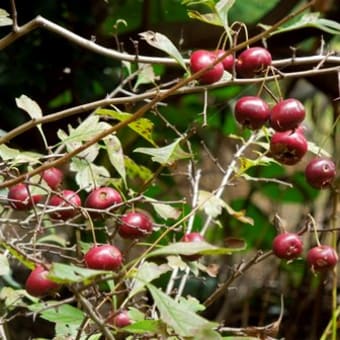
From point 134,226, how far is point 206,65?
6.5 inches

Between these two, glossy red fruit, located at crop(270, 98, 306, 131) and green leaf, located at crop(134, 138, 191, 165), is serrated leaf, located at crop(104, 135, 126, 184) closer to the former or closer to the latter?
green leaf, located at crop(134, 138, 191, 165)

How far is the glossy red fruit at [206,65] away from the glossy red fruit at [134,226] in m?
0.15

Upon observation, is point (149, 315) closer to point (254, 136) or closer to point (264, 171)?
point (254, 136)

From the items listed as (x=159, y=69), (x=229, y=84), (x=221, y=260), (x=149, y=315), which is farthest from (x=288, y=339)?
(x=229, y=84)

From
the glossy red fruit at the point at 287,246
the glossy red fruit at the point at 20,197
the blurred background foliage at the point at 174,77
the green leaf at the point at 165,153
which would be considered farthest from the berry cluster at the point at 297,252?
the blurred background foliage at the point at 174,77

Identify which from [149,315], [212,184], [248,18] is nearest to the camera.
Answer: [149,315]

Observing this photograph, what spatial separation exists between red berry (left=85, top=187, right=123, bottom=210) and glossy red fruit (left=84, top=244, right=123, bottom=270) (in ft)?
0.36

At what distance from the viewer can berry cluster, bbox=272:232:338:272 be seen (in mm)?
768

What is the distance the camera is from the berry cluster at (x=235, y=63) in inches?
26.9

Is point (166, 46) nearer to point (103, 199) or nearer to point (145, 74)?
point (103, 199)

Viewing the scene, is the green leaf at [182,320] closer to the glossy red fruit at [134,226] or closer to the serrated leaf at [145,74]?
the glossy red fruit at [134,226]

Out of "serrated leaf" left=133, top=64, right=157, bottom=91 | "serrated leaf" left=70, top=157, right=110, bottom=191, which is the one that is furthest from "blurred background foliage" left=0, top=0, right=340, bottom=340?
"serrated leaf" left=70, top=157, right=110, bottom=191

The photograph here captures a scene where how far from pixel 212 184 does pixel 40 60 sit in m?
0.64

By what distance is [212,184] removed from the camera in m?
1.84
